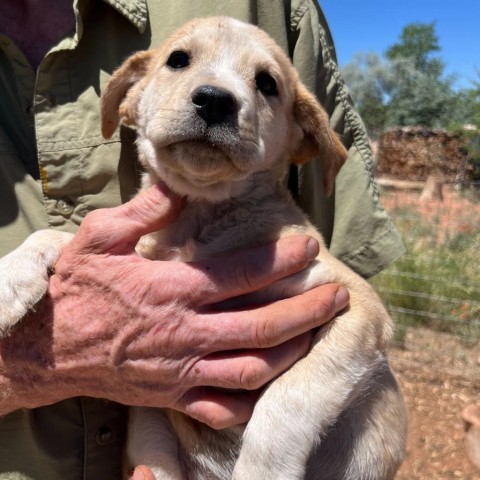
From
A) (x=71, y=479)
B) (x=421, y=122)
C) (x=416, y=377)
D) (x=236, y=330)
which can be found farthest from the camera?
(x=421, y=122)

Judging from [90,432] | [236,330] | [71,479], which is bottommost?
[71,479]

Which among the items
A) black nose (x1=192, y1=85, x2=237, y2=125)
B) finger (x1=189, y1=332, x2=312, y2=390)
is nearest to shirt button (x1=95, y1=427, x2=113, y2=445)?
finger (x1=189, y1=332, x2=312, y2=390)

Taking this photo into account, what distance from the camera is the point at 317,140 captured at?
2.44m

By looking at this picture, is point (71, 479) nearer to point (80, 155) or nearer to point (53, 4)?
point (80, 155)

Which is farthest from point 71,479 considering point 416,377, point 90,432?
point 416,377

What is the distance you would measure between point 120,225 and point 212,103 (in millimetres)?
534

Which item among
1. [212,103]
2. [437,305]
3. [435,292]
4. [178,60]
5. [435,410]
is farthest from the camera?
[435,292]

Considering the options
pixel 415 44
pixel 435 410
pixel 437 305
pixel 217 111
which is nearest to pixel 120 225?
pixel 217 111

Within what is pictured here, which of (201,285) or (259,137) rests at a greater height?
(259,137)

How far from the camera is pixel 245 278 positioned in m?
1.96

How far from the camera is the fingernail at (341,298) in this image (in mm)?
2020

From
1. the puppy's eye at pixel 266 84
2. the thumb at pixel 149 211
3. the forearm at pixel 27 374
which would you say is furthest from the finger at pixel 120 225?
the puppy's eye at pixel 266 84

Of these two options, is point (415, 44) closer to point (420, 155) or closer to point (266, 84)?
point (420, 155)

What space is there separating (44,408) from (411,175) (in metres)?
21.2
